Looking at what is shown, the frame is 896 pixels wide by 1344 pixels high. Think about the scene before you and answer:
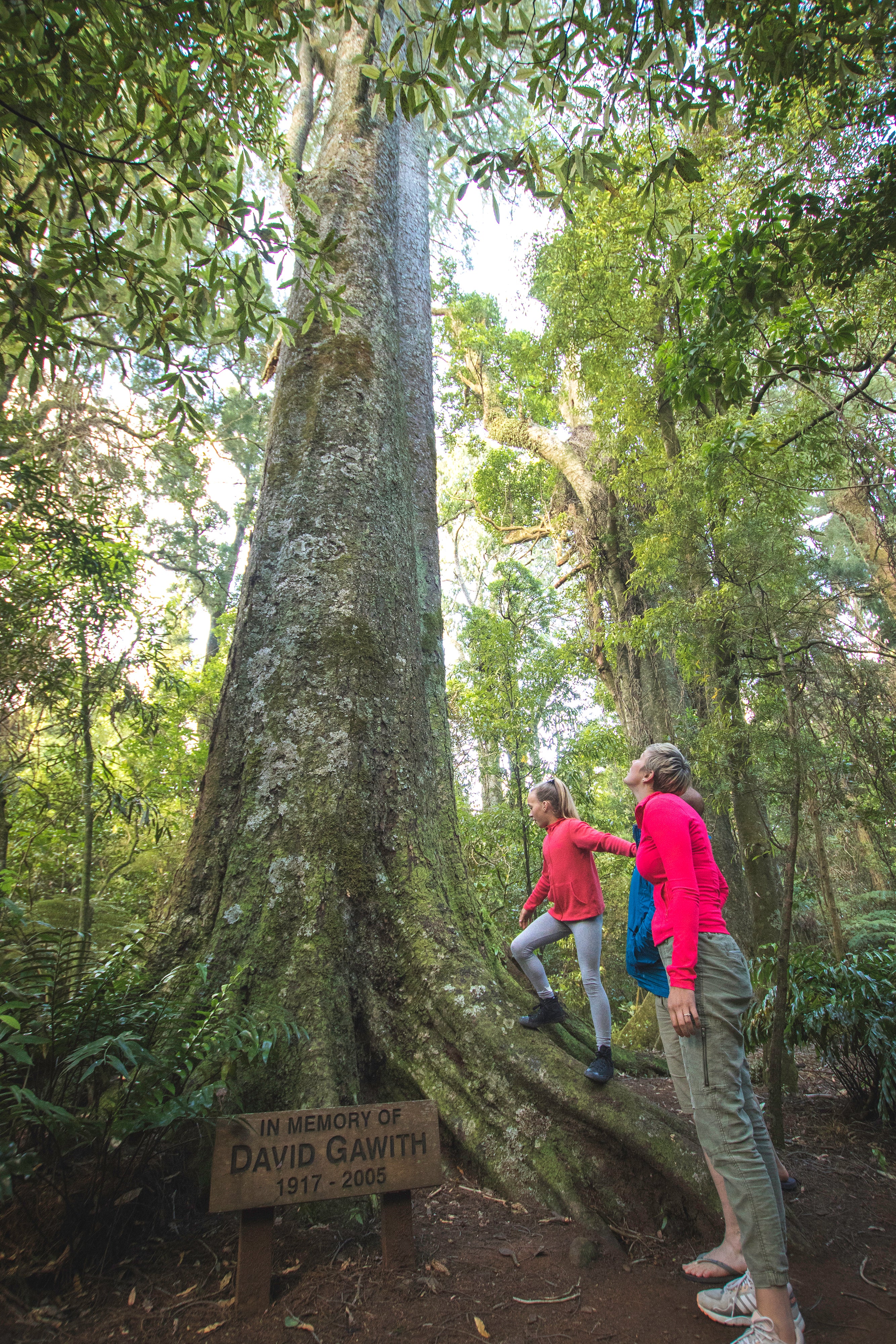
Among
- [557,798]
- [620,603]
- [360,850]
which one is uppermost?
[620,603]

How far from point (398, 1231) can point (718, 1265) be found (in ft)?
3.40

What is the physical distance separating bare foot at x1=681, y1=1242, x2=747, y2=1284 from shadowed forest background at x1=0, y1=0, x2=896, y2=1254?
1.04 m

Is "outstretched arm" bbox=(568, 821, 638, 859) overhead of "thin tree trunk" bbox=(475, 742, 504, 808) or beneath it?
beneath

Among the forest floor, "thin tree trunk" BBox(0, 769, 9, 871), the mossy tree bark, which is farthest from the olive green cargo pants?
the mossy tree bark

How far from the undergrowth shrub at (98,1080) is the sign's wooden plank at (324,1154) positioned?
0.16m

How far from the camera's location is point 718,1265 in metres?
2.17

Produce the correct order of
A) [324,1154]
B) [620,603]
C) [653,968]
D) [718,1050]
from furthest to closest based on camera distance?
[620,603] → [653,968] → [718,1050] → [324,1154]

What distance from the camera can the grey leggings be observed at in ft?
11.0

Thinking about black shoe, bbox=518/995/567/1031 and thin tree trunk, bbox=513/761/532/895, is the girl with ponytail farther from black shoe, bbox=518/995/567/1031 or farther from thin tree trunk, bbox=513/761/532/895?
thin tree trunk, bbox=513/761/532/895

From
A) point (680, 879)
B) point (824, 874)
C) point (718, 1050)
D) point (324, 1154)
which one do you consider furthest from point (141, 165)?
point (824, 874)

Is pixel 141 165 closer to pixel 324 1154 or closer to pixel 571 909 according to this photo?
pixel 324 1154

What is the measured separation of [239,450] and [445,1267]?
57.9 feet

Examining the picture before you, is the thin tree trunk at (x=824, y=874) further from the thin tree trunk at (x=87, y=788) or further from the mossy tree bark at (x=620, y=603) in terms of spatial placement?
the thin tree trunk at (x=87, y=788)

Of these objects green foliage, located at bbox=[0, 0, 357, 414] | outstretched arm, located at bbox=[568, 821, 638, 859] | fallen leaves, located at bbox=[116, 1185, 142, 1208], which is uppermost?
green foliage, located at bbox=[0, 0, 357, 414]
